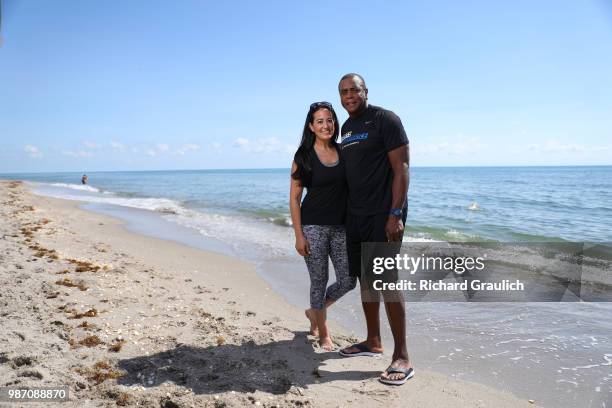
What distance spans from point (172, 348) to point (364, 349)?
179 centimetres

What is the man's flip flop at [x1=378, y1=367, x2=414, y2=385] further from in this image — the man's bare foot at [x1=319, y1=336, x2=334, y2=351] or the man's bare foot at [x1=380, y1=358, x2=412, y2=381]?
the man's bare foot at [x1=319, y1=336, x2=334, y2=351]

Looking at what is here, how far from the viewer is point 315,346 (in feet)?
13.4

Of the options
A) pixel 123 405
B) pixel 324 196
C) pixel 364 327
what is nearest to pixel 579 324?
pixel 364 327

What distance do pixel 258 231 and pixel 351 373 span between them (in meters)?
9.75

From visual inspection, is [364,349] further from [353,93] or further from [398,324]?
[353,93]

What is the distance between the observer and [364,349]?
391 centimetres

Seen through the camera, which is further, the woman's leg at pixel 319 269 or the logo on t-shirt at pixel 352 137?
the woman's leg at pixel 319 269

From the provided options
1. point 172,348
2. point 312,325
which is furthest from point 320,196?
point 172,348

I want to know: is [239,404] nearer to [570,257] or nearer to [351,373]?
[351,373]

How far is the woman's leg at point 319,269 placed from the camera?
3.80 m

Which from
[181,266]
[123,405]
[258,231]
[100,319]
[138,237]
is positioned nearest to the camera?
[123,405]

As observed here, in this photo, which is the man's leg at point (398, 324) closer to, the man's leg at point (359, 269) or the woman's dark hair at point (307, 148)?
the man's leg at point (359, 269)

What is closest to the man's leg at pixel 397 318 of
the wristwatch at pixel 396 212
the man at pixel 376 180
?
the man at pixel 376 180

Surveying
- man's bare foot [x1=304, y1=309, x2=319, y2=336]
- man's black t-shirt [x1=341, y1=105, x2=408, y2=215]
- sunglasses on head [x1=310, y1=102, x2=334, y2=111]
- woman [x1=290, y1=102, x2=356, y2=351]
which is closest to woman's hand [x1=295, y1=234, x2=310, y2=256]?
woman [x1=290, y1=102, x2=356, y2=351]
